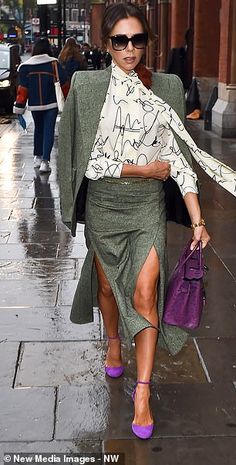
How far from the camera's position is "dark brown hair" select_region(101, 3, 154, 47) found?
10.9 ft

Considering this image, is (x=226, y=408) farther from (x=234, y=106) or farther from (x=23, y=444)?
(x=234, y=106)

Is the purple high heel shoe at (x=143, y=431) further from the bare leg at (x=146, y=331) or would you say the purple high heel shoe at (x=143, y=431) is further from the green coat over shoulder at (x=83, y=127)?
the green coat over shoulder at (x=83, y=127)

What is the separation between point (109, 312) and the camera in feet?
12.5

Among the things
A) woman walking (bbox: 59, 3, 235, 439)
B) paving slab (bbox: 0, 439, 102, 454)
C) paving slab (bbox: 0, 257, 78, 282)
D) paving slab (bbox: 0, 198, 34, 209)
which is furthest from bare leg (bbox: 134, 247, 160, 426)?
paving slab (bbox: 0, 198, 34, 209)

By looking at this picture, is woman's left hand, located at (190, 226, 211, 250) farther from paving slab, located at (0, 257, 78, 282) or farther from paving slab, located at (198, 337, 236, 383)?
paving slab, located at (0, 257, 78, 282)

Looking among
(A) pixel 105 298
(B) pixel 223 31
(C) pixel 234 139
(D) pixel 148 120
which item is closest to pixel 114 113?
(D) pixel 148 120

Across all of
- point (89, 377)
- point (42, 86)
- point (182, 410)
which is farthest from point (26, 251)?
point (42, 86)

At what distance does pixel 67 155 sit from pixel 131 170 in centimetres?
37

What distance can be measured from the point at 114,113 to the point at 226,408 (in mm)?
1550

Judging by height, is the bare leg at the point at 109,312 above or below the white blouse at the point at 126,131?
below

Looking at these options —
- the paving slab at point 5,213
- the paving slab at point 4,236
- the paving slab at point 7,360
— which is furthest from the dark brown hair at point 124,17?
the paving slab at point 5,213

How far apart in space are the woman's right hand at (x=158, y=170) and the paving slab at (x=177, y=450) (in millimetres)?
1207

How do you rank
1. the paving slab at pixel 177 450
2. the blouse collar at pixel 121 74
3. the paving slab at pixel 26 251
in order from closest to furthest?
the paving slab at pixel 177 450, the blouse collar at pixel 121 74, the paving slab at pixel 26 251

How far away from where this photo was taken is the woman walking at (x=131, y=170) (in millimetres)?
3381
